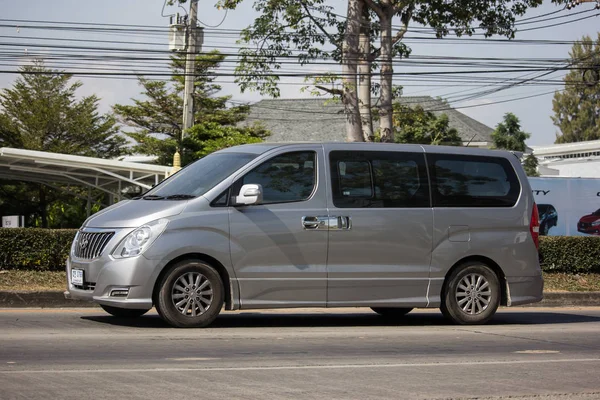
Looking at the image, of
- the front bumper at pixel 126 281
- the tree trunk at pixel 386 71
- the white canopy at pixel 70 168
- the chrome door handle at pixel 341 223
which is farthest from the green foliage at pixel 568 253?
the white canopy at pixel 70 168

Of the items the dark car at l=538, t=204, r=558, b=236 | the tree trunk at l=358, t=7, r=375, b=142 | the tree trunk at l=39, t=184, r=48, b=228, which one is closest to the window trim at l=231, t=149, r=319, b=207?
the tree trunk at l=358, t=7, r=375, b=142

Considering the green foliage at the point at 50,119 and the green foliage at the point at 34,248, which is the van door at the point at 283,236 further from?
the green foliage at the point at 50,119

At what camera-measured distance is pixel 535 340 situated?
1002cm

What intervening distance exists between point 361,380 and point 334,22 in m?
19.0

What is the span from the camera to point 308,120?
66.4 metres

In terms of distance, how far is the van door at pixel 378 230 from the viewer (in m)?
10.6

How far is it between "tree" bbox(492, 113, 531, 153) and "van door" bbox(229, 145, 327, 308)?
45.3 metres

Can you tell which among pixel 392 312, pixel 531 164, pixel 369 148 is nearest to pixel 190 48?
pixel 392 312

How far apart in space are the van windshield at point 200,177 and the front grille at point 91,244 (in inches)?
30.3

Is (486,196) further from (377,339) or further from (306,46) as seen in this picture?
(306,46)

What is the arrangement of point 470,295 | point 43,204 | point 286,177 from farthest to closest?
point 43,204
point 470,295
point 286,177

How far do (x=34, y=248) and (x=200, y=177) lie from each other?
553 centimetres

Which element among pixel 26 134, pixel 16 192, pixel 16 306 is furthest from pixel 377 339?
pixel 26 134

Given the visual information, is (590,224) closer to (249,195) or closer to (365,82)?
(365,82)
